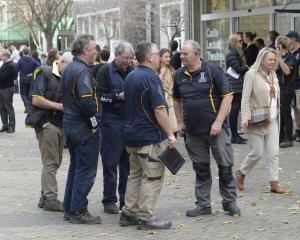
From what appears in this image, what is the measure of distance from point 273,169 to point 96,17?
39.2 meters

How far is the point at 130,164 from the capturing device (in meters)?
8.21

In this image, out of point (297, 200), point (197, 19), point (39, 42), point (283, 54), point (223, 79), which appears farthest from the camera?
point (39, 42)

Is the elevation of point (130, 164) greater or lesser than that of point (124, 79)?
lesser

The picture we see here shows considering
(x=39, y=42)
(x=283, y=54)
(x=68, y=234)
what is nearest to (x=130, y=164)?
(x=68, y=234)

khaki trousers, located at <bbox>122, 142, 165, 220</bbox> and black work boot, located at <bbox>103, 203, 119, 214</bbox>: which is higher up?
khaki trousers, located at <bbox>122, 142, 165, 220</bbox>

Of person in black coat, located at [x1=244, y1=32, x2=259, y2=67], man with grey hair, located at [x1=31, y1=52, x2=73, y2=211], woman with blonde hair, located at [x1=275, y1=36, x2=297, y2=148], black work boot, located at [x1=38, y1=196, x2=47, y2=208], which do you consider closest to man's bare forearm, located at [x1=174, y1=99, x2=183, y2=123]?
man with grey hair, located at [x1=31, y1=52, x2=73, y2=211]

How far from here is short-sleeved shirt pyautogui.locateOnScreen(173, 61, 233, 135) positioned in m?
8.34

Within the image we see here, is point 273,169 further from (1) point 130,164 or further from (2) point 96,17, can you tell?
(2) point 96,17

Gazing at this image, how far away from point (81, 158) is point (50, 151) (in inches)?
40.0

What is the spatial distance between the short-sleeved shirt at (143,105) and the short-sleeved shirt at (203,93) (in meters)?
0.67

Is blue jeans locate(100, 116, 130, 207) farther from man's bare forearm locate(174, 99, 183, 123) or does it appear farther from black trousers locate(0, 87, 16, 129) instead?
black trousers locate(0, 87, 16, 129)

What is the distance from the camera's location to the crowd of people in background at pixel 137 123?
309 inches

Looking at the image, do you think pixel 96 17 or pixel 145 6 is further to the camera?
pixel 96 17

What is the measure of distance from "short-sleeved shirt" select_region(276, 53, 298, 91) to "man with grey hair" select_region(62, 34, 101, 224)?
638 cm
